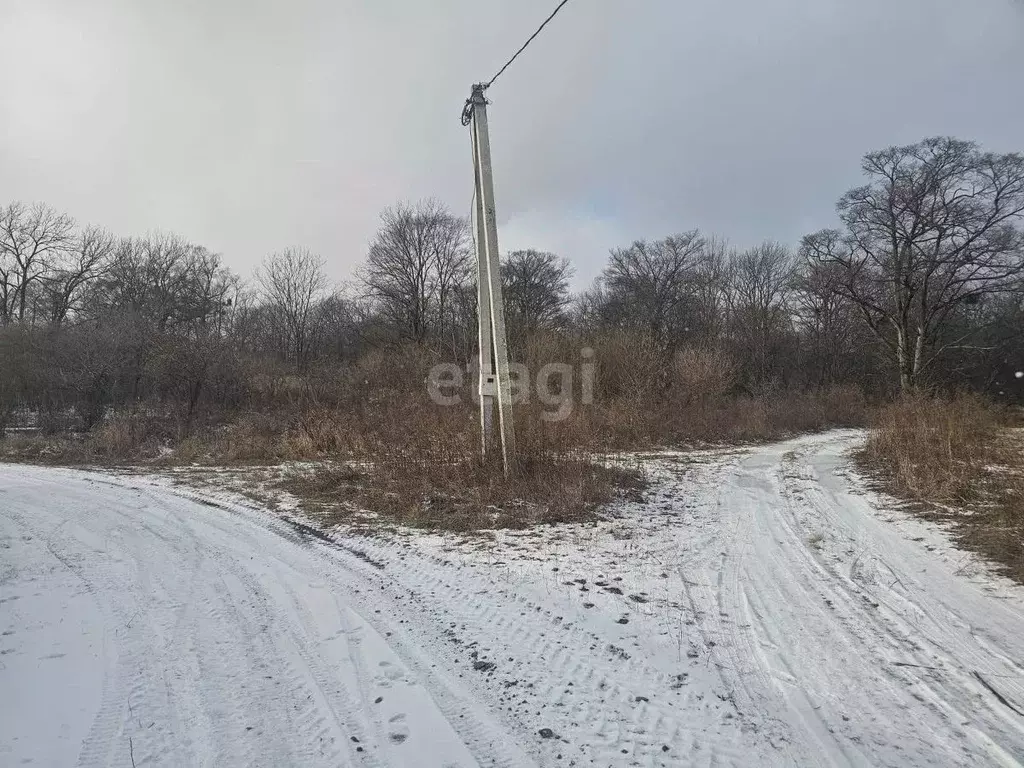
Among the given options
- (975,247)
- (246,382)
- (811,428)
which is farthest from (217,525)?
(975,247)

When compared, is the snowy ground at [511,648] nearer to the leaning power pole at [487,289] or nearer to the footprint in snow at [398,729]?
the footprint in snow at [398,729]

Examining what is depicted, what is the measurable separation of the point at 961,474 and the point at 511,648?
784 centimetres

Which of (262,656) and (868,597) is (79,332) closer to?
(262,656)

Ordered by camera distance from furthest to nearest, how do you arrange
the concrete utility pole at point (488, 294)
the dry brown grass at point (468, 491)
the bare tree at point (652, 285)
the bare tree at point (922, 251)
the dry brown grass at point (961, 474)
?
the bare tree at point (652, 285), the bare tree at point (922, 251), the concrete utility pole at point (488, 294), the dry brown grass at point (468, 491), the dry brown grass at point (961, 474)

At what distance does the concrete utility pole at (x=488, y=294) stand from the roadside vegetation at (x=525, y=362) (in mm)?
630

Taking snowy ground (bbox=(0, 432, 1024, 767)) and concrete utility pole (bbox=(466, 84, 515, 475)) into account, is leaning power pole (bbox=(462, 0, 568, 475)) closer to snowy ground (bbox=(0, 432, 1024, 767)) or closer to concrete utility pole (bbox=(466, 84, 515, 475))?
concrete utility pole (bbox=(466, 84, 515, 475))

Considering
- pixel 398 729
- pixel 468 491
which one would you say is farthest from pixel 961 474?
pixel 398 729

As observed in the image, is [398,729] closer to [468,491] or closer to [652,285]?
[468,491]

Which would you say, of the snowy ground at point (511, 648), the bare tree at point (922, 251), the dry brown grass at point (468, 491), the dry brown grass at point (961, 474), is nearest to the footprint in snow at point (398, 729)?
the snowy ground at point (511, 648)

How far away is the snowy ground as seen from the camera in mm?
2691

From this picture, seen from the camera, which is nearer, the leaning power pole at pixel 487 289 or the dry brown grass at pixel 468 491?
the dry brown grass at pixel 468 491

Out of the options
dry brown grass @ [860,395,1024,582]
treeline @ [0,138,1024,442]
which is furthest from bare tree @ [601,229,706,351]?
dry brown grass @ [860,395,1024,582]

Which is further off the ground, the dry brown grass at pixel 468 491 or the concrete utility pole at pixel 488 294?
the concrete utility pole at pixel 488 294

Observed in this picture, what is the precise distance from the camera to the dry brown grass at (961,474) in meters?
5.63
